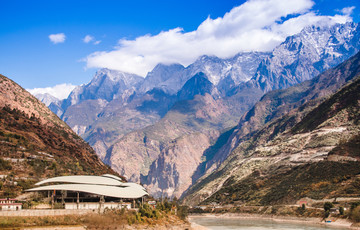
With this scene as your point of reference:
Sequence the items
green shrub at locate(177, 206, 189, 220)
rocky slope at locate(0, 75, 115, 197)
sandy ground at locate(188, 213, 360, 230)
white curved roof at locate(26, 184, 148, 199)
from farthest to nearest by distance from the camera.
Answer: green shrub at locate(177, 206, 189, 220) < sandy ground at locate(188, 213, 360, 230) < rocky slope at locate(0, 75, 115, 197) < white curved roof at locate(26, 184, 148, 199)

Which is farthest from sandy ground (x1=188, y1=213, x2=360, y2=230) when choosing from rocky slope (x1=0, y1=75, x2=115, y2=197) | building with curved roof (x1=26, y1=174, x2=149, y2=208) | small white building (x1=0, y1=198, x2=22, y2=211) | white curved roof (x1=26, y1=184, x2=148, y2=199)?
small white building (x1=0, y1=198, x2=22, y2=211)

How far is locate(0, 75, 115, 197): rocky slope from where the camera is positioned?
3969 inches

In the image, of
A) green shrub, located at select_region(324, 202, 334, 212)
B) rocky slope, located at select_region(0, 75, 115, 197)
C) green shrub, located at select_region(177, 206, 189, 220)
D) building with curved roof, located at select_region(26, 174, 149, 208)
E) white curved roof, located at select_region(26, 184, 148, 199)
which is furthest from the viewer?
green shrub, located at select_region(324, 202, 334, 212)

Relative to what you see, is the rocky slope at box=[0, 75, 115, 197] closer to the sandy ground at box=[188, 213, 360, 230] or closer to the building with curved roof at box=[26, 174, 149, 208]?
the building with curved roof at box=[26, 174, 149, 208]

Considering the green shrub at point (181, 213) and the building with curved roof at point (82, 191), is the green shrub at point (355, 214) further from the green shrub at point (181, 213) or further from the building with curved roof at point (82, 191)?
the building with curved roof at point (82, 191)

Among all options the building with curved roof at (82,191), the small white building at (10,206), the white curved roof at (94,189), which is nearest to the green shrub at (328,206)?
the white curved roof at (94,189)

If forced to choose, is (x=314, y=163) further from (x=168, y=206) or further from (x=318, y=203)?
(x=168, y=206)

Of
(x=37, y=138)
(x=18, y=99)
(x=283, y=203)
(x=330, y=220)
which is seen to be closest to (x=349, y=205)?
(x=330, y=220)

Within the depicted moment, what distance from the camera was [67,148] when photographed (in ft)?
495

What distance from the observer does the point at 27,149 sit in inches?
4619

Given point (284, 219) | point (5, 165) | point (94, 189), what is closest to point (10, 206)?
point (94, 189)

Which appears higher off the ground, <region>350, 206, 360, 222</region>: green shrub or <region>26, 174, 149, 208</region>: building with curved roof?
<region>26, 174, 149, 208</region>: building with curved roof

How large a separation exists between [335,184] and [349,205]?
23.8 m

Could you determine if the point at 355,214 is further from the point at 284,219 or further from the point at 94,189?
the point at 94,189
